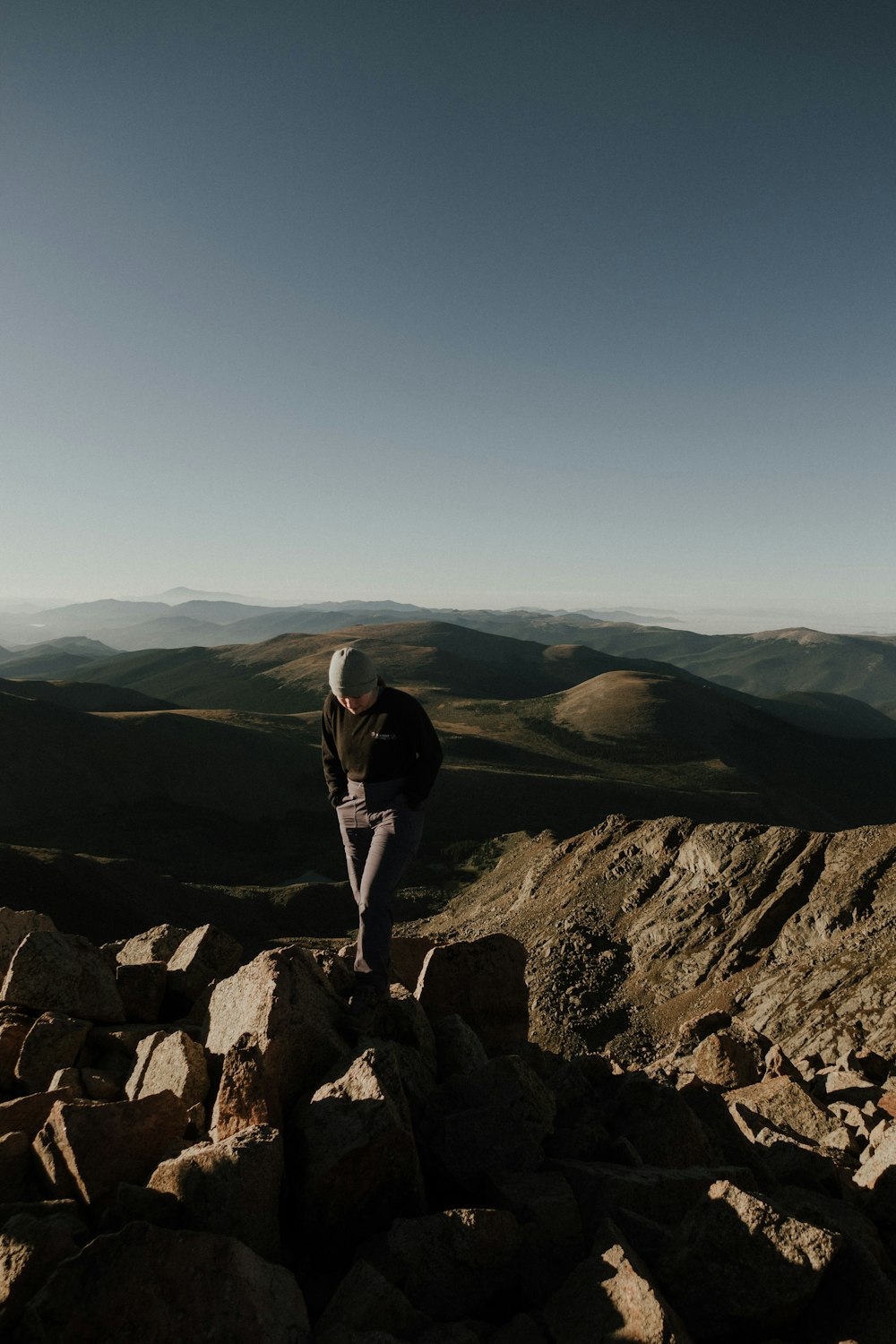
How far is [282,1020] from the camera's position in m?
5.62

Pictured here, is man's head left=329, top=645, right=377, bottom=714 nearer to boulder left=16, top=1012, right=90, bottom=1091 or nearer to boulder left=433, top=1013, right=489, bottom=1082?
boulder left=433, top=1013, right=489, bottom=1082

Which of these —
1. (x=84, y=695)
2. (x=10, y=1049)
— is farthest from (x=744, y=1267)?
(x=84, y=695)

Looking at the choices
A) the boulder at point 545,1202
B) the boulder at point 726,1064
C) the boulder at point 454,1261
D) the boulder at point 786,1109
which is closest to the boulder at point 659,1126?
the boulder at point 545,1202

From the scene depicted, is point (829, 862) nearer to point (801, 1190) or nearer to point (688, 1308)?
point (801, 1190)

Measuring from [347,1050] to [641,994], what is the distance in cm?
1654

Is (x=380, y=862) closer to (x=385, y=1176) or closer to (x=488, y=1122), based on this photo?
(x=488, y=1122)

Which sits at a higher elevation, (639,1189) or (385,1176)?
(385,1176)

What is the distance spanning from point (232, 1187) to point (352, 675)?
Answer: 4.10 m

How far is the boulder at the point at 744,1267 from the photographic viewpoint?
13.5 feet

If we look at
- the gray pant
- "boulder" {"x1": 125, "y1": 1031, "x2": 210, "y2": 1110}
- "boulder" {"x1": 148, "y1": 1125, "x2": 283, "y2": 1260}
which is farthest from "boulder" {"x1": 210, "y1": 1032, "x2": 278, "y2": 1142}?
the gray pant

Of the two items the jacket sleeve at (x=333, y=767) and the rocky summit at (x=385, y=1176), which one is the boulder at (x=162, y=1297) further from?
the jacket sleeve at (x=333, y=767)

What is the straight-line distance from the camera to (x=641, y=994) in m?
20.1

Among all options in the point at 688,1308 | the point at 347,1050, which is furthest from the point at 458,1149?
the point at 688,1308

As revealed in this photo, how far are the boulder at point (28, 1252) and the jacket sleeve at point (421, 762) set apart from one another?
13.4 ft
